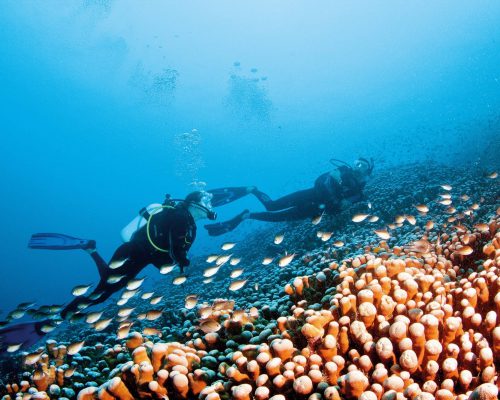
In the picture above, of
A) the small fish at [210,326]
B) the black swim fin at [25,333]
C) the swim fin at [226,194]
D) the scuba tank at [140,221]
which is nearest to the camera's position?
the small fish at [210,326]

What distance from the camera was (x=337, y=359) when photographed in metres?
1.97

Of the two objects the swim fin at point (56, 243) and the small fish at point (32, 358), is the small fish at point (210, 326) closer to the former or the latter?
the small fish at point (32, 358)

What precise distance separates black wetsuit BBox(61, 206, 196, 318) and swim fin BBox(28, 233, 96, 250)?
981 mm

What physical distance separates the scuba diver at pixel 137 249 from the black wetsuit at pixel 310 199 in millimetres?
5610

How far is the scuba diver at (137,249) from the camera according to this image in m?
7.30

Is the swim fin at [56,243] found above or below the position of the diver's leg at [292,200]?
below

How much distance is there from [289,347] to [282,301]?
71.5 inches

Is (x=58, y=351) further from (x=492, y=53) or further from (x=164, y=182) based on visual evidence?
(x=492, y=53)

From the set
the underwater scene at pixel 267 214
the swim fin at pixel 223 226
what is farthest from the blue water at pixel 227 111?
the swim fin at pixel 223 226

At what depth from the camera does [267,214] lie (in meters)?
15.2

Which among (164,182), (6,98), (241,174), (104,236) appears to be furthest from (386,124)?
(6,98)

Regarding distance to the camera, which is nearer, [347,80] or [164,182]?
[164,182]

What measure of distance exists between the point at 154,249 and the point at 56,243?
11.3ft

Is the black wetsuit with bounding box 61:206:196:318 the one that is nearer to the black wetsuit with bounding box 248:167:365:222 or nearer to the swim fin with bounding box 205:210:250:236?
the black wetsuit with bounding box 248:167:365:222
